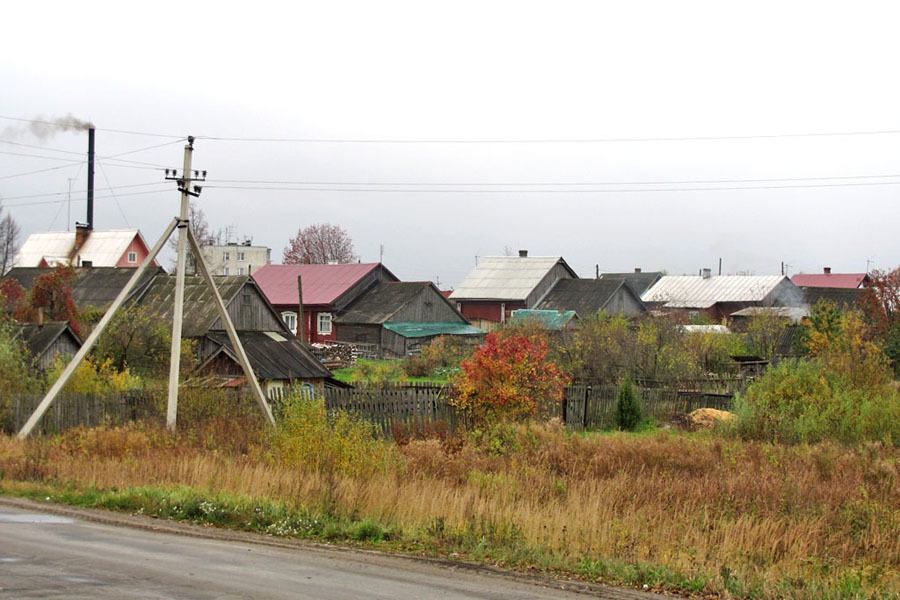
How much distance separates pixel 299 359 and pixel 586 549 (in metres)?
23.9

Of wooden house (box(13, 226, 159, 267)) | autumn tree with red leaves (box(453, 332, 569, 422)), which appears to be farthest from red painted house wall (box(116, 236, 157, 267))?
autumn tree with red leaves (box(453, 332, 569, 422))

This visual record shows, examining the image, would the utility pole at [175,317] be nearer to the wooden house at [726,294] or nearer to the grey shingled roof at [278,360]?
the grey shingled roof at [278,360]

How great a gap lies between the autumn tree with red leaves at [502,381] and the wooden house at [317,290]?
37.1 m

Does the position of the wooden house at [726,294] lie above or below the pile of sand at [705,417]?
above

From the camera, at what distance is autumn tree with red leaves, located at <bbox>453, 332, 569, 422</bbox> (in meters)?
25.4

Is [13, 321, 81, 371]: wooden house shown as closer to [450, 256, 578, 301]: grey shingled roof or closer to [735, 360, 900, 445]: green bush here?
[735, 360, 900, 445]: green bush

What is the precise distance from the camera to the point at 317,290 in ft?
214

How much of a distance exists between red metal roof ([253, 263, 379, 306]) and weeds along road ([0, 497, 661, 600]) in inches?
2050

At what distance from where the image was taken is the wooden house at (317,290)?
6350 cm

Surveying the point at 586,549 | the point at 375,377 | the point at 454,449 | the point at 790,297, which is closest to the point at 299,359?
the point at 375,377

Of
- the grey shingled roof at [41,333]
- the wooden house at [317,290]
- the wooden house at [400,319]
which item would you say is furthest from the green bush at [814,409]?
the wooden house at [317,290]

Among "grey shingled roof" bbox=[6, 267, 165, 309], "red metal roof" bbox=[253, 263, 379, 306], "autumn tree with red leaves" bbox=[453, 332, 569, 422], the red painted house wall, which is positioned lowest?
"autumn tree with red leaves" bbox=[453, 332, 569, 422]

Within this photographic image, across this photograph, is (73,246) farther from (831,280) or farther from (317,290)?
(831,280)

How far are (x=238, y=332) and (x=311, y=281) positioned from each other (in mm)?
28686
